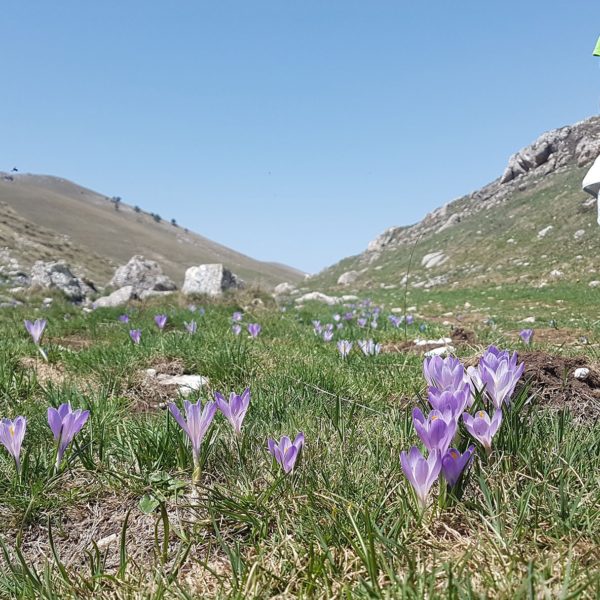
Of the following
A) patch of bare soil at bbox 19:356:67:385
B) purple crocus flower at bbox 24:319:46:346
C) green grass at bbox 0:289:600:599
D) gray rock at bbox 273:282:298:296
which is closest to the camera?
green grass at bbox 0:289:600:599

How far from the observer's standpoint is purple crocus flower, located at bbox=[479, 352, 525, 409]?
2039mm

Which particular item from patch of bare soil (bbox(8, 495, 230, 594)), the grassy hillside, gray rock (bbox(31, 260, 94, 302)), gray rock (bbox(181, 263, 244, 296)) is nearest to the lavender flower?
patch of bare soil (bbox(8, 495, 230, 594))

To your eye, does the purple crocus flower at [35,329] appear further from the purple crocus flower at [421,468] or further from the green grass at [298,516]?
the purple crocus flower at [421,468]

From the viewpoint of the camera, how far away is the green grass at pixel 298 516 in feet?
5.01

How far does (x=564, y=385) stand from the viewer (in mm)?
3033

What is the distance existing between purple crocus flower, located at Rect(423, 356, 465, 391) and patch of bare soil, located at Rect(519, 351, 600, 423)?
1.00 m

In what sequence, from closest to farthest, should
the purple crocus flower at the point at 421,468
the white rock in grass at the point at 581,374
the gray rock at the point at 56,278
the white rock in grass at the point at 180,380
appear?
the purple crocus flower at the point at 421,468
the white rock in grass at the point at 581,374
the white rock in grass at the point at 180,380
the gray rock at the point at 56,278

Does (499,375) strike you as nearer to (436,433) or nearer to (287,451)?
(436,433)

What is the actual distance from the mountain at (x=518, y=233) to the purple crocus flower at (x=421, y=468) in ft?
59.9

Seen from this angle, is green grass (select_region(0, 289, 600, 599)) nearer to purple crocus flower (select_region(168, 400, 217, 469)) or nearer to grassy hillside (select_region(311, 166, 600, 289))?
purple crocus flower (select_region(168, 400, 217, 469))

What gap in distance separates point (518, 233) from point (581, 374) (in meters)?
43.8

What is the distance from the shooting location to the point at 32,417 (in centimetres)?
296

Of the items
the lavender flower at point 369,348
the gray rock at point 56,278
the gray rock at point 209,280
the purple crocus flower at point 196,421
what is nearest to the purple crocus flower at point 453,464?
the purple crocus flower at point 196,421

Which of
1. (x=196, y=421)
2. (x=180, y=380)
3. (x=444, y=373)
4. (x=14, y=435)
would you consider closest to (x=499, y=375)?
(x=444, y=373)
